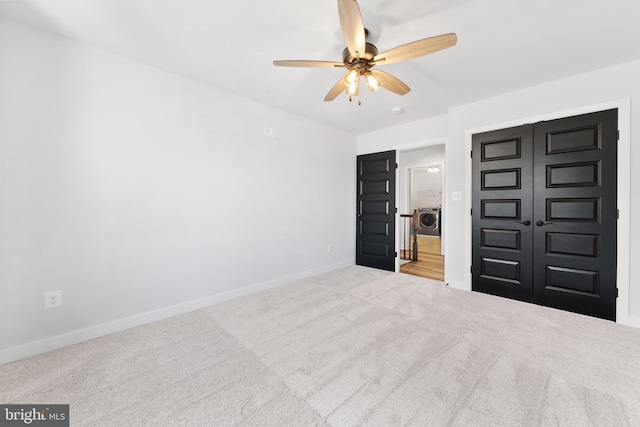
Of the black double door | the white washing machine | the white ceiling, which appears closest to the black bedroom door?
the black double door

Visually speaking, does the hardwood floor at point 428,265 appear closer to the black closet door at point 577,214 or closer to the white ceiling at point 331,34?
the black closet door at point 577,214

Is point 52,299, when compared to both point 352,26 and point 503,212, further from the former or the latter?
point 503,212

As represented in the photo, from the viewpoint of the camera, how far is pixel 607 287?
2.53 meters

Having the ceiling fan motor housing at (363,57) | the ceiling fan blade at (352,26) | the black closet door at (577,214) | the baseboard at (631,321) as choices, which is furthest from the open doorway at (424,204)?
the ceiling fan blade at (352,26)

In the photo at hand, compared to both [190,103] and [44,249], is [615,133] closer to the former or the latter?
[190,103]

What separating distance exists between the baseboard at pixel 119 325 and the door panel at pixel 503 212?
9.07 feet

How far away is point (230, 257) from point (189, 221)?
2.12 feet

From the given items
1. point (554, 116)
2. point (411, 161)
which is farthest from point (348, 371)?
point (411, 161)

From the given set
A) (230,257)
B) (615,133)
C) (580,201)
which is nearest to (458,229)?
(580,201)

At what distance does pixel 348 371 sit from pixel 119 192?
8.04 ft

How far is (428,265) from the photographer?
16.1ft

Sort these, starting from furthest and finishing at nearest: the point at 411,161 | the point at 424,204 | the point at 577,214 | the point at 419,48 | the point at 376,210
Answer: the point at 424,204
the point at 411,161
the point at 376,210
the point at 577,214
the point at 419,48

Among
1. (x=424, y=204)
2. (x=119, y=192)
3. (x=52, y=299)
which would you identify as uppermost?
(x=424, y=204)

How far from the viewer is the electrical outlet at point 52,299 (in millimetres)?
2008
